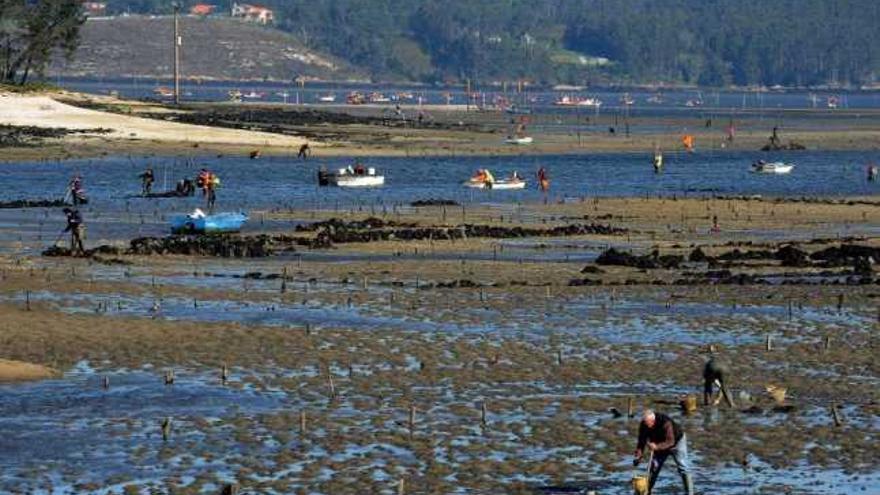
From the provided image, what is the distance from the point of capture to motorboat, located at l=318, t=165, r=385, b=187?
84.7 meters

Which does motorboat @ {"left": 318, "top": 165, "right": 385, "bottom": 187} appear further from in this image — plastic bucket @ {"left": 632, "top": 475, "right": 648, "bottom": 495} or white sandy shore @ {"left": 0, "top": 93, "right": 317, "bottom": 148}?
plastic bucket @ {"left": 632, "top": 475, "right": 648, "bottom": 495}

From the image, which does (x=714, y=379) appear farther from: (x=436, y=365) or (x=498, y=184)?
(x=498, y=184)

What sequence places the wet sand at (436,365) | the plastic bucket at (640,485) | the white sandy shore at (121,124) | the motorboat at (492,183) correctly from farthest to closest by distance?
the white sandy shore at (121,124) → the motorboat at (492,183) → the wet sand at (436,365) → the plastic bucket at (640,485)

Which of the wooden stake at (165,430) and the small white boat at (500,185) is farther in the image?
the small white boat at (500,185)

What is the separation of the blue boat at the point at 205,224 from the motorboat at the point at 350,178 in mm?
24242

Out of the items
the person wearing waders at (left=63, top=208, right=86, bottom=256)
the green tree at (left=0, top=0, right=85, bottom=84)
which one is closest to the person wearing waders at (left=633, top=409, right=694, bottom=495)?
the person wearing waders at (left=63, top=208, right=86, bottom=256)

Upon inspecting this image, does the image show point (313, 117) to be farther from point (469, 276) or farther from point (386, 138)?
point (469, 276)

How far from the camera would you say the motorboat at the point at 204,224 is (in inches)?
2335

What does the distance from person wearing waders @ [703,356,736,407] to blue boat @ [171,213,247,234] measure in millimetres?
29281

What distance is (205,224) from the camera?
59250 millimetres

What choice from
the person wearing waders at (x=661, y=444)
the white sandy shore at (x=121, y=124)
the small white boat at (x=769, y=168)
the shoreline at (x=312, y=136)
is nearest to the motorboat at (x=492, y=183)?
the small white boat at (x=769, y=168)

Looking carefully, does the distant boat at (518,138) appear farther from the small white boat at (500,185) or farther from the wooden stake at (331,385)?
the wooden stake at (331,385)

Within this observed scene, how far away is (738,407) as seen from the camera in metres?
32.1

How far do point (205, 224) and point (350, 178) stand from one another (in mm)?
25869
